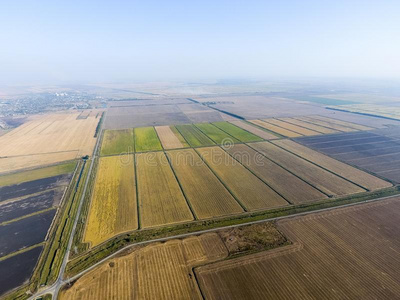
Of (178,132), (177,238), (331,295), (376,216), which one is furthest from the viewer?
(178,132)

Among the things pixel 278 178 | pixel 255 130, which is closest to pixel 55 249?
pixel 278 178

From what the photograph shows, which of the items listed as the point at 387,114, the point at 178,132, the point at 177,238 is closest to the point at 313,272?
the point at 177,238

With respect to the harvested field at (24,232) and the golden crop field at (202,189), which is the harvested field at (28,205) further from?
the golden crop field at (202,189)

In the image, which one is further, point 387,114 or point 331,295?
point 387,114

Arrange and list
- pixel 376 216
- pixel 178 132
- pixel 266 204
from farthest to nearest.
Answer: pixel 178 132 < pixel 266 204 < pixel 376 216

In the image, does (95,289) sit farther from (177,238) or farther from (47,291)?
(177,238)

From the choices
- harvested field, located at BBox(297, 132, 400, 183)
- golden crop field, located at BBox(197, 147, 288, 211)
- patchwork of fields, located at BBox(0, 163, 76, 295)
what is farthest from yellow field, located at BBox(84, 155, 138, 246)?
harvested field, located at BBox(297, 132, 400, 183)
